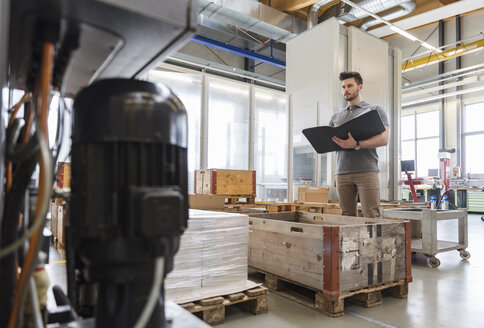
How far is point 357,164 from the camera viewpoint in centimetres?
310

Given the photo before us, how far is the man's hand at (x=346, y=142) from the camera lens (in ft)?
9.85

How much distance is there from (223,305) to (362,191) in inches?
69.7

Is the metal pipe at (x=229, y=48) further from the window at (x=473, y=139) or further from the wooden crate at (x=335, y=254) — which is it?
the window at (x=473, y=139)

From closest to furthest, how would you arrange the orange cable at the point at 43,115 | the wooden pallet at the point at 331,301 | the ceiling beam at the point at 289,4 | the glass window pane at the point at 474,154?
the orange cable at the point at 43,115
the wooden pallet at the point at 331,301
the ceiling beam at the point at 289,4
the glass window pane at the point at 474,154

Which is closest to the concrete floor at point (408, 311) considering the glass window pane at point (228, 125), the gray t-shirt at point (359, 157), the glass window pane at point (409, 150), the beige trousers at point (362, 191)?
the beige trousers at point (362, 191)

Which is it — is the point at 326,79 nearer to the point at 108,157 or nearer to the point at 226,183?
the point at 226,183

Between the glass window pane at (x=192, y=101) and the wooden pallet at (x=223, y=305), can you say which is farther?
the glass window pane at (x=192, y=101)

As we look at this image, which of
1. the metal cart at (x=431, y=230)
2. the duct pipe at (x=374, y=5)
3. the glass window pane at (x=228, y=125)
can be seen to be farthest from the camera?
the duct pipe at (x=374, y=5)

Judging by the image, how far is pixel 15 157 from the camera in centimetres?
61

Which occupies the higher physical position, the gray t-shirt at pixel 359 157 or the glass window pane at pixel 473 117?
the glass window pane at pixel 473 117

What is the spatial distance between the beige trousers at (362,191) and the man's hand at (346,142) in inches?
11.2

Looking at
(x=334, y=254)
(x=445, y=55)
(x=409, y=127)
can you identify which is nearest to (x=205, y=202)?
(x=334, y=254)

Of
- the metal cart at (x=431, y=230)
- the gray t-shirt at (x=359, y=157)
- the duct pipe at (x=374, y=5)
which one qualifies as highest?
the duct pipe at (x=374, y=5)

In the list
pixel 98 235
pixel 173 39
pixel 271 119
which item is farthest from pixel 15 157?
pixel 271 119
